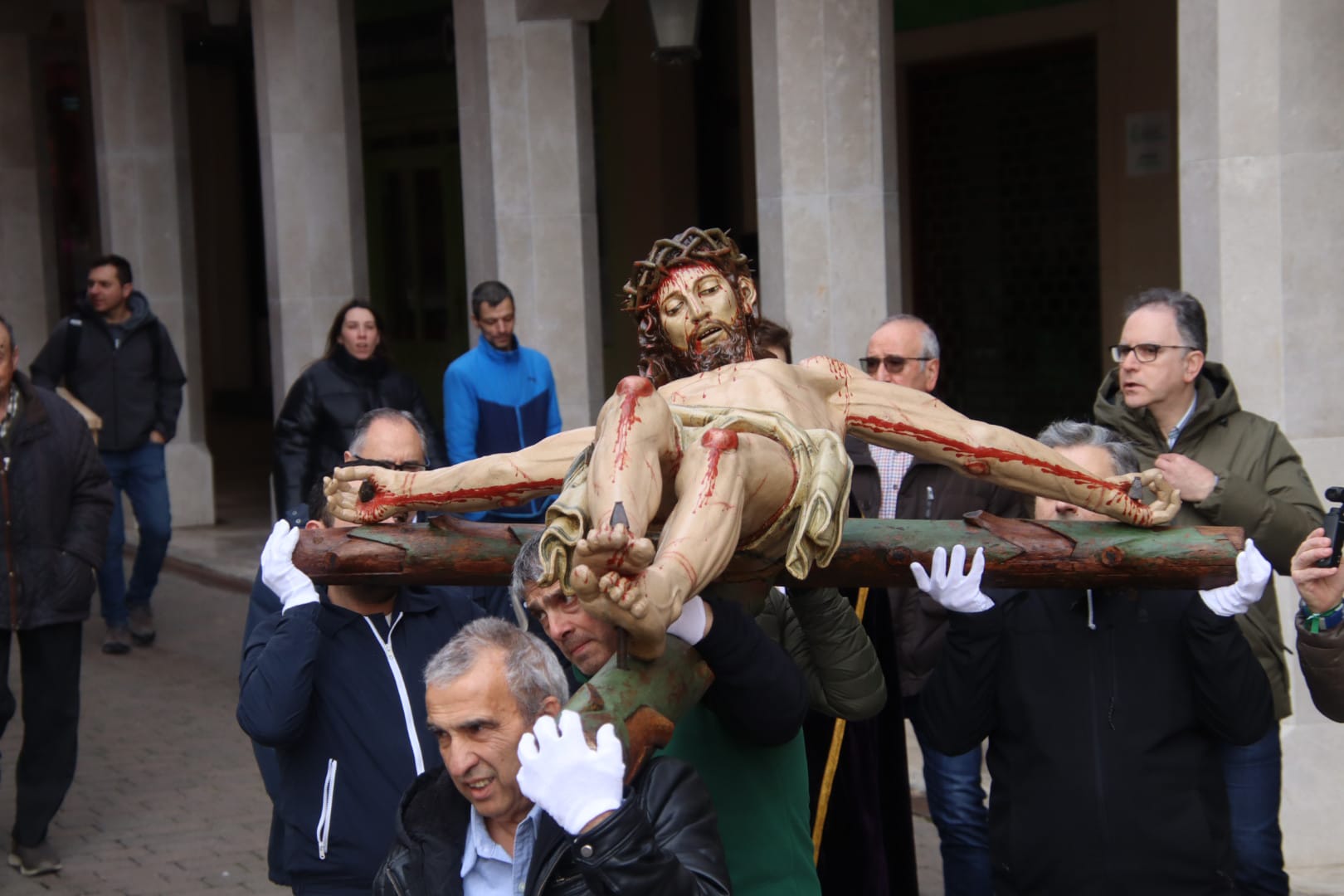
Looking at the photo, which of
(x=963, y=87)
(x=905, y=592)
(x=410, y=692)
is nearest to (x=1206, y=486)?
(x=905, y=592)

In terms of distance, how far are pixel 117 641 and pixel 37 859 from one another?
3353mm

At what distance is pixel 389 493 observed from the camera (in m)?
3.45

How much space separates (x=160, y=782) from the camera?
7.55 metres

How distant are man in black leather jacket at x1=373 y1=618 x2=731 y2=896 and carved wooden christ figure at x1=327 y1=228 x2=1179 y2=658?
241 mm

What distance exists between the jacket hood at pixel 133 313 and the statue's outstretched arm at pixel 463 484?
677 cm

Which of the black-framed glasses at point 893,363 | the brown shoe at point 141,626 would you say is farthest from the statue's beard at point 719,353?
the brown shoe at point 141,626

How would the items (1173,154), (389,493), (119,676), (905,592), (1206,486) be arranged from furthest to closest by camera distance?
1. (1173,154)
2. (119,676)
3. (905,592)
4. (1206,486)
5. (389,493)

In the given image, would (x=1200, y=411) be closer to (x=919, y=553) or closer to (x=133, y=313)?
(x=919, y=553)

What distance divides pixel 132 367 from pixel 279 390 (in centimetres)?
240

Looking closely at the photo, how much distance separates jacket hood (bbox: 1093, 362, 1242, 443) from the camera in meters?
4.78

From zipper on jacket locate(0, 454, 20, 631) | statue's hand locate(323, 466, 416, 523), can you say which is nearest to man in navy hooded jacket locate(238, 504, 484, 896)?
statue's hand locate(323, 466, 416, 523)

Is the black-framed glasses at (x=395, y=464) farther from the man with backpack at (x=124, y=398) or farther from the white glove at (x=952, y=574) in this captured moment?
the man with backpack at (x=124, y=398)

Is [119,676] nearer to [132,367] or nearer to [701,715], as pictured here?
[132,367]

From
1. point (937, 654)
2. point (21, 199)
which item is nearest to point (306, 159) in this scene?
point (21, 199)
